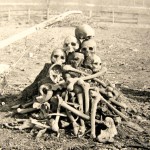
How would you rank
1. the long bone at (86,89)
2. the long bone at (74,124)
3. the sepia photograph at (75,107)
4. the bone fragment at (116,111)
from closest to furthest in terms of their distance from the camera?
the sepia photograph at (75,107), the long bone at (74,124), the long bone at (86,89), the bone fragment at (116,111)

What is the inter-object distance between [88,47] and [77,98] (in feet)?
3.16

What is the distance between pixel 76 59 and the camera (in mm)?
6980

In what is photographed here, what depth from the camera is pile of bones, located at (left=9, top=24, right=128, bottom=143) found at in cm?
652

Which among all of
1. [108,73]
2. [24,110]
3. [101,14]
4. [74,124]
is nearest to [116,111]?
[74,124]

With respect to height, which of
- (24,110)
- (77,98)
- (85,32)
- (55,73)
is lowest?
(24,110)

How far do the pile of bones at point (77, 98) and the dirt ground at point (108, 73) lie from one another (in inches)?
8.6

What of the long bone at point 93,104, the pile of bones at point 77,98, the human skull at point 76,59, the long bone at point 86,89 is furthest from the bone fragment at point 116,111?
the human skull at point 76,59

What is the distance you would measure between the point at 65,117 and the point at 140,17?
1982cm

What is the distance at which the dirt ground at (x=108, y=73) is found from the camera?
6.20 m

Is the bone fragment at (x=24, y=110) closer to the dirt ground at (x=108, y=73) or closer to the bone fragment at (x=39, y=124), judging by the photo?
the dirt ground at (x=108, y=73)

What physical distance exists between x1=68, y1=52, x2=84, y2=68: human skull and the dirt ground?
1.30 meters

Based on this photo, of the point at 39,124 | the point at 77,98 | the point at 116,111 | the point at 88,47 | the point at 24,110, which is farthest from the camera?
the point at 24,110

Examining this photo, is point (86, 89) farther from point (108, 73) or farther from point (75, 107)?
point (108, 73)

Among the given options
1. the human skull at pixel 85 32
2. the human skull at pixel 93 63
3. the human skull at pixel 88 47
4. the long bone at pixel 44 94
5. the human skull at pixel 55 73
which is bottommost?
the long bone at pixel 44 94
